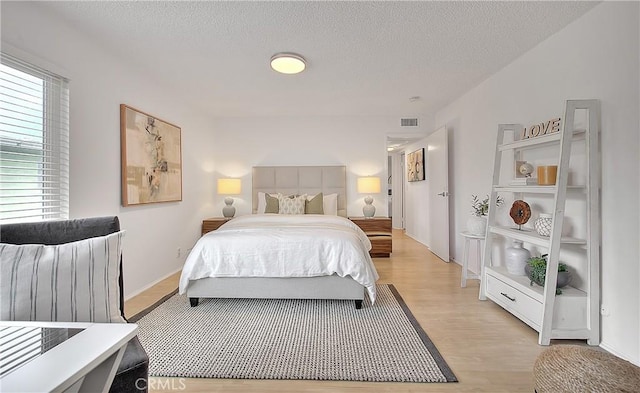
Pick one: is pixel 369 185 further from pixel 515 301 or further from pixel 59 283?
pixel 59 283

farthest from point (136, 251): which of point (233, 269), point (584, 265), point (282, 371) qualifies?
point (584, 265)

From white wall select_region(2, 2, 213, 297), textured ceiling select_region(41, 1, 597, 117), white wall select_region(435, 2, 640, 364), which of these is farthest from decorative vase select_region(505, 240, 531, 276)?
white wall select_region(2, 2, 213, 297)

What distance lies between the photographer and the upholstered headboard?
5094mm

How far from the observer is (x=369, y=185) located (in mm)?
4926

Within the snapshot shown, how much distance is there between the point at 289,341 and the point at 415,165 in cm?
471

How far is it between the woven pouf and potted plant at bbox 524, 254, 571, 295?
96 cm

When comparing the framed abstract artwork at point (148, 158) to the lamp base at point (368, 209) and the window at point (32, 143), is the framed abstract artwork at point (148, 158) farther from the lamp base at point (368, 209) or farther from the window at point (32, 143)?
the lamp base at point (368, 209)

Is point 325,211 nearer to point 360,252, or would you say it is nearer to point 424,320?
point 360,252

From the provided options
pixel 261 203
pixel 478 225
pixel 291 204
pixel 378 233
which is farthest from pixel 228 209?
pixel 478 225

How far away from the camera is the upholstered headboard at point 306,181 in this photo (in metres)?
5.09

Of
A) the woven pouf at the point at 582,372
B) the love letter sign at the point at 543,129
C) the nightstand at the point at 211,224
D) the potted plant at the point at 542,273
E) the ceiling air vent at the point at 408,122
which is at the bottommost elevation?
the woven pouf at the point at 582,372

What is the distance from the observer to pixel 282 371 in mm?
1797

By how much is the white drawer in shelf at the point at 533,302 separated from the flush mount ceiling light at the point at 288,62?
2635 millimetres

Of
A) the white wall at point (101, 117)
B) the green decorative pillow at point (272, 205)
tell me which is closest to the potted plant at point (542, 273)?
the green decorative pillow at point (272, 205)
